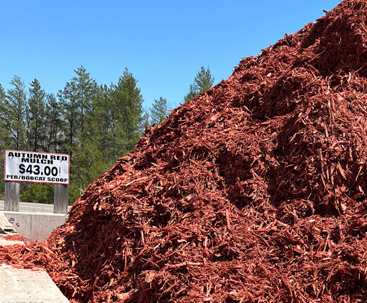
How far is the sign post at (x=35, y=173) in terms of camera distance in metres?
7.94

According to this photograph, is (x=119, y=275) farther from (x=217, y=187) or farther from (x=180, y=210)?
(x=217, y=187)

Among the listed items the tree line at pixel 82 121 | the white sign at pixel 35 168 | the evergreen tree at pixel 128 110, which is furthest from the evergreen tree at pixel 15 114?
the white sign at pixel 35 168

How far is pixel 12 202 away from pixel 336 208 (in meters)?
6.51

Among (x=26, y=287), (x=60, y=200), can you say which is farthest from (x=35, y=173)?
(x=26, y=287)

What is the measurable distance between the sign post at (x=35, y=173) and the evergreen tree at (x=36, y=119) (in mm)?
32479

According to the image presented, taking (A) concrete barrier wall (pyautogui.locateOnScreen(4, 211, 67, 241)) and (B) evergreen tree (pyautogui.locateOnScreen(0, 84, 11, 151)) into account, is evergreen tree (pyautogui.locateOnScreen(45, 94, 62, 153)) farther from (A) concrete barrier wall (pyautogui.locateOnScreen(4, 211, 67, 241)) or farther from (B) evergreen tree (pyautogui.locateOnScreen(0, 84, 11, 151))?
(A) concrete barrier wall (pyautogui.locateOnScreen(4, 211, 67, 241))

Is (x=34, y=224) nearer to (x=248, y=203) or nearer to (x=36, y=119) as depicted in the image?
(x=248, y=203)

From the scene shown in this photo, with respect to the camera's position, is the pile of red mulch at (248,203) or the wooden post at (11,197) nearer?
the pile of red mulch at (248,203)

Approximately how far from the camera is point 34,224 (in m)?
7.19

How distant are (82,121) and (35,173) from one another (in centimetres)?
3127

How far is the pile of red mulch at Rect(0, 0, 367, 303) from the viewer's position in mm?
3145

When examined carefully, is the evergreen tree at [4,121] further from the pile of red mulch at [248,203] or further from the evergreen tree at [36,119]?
the pile of red mulch at [248,203]

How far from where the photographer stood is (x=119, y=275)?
3723mm

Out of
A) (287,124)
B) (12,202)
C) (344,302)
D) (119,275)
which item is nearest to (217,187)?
(287,124)
